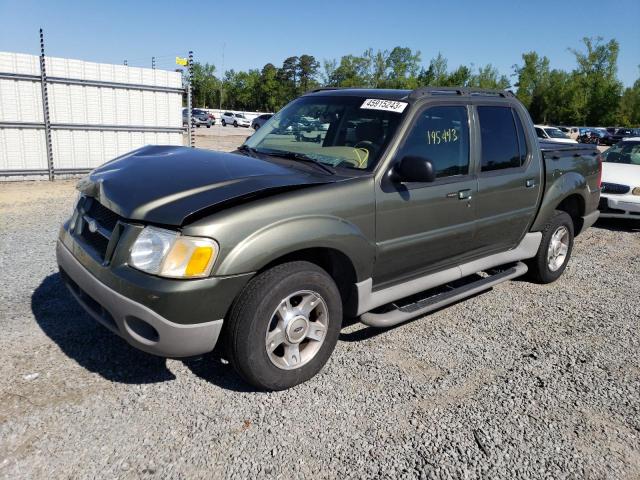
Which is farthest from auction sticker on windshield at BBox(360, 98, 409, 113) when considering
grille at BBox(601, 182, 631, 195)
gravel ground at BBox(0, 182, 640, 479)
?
grille at BBox(601, 182, 631, 195)

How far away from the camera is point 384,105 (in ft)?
12.7

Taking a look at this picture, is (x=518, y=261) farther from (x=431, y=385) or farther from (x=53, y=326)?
(x=53, y=326)

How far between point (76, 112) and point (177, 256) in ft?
32.1

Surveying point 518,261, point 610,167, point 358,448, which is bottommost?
point 358,448

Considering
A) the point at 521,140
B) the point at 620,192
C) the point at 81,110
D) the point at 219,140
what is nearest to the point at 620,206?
the point at 620,192

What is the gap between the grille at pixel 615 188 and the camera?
8527mm

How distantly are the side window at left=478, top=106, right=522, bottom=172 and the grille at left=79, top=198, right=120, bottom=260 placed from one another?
2886 millimetres

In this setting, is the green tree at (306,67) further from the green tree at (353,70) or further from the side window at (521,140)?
the side window at (521,140)

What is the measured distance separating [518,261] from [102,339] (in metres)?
3.95

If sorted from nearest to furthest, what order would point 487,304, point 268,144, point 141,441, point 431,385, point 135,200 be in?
point 141,441
point 135,200
point 431,385
point 268,144
point 487,304

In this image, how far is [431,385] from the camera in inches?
135

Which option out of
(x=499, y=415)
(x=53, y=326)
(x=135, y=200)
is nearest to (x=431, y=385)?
(x=499, y=415)

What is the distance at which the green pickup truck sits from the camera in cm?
279

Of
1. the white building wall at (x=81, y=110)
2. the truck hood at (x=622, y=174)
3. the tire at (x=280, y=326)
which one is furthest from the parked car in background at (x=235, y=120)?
the tire at (x=280, y=326)
